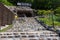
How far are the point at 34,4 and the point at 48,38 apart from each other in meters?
44.9

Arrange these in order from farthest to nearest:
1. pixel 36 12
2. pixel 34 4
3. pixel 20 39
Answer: pixel 34 4
pixel 36 12
pixel 20 39

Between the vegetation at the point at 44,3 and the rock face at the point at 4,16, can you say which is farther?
the vegetation at the point at 44,3

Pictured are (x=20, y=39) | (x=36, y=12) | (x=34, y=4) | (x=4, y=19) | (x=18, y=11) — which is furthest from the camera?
(x=34, y=4)

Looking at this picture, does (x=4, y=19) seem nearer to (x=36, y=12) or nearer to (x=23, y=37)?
(x=23, y=37)

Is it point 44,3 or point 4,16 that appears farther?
point 44,3

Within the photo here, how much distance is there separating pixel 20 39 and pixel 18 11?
34.7 metres

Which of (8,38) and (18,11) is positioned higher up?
(8,38)

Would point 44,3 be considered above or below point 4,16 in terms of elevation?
below

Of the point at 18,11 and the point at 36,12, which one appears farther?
the point at 36,12

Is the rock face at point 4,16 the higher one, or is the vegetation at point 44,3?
the rock face at point 4,16

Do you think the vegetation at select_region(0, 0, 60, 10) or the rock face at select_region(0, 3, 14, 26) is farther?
the vegetation at select_region(0, 0, 60, 10)

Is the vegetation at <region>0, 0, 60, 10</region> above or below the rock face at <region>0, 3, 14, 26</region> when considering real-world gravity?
below

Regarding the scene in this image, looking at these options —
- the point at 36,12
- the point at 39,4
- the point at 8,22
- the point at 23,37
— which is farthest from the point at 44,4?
the point at 23,37

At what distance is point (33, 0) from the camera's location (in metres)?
60.6
